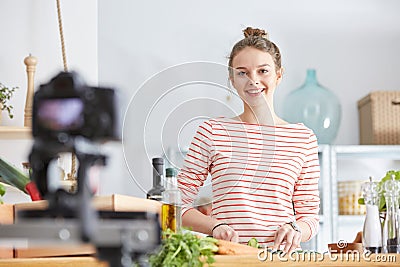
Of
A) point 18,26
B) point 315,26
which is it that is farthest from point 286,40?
point 18,26

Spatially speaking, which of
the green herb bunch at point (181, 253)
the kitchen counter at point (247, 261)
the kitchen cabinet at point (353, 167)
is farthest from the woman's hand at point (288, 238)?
the kitchen cabinet at point (353, 167)

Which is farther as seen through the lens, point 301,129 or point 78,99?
point 301,129

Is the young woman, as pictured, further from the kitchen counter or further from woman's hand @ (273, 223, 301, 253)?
the kitchen counter

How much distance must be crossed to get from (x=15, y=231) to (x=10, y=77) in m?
2.78

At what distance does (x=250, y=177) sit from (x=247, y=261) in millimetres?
547

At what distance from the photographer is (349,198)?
3.63 meters

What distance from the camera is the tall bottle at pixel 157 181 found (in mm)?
1429

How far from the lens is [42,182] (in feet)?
1.57

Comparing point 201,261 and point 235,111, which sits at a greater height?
point 235,111

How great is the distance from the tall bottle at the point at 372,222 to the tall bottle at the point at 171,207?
51 centimetres

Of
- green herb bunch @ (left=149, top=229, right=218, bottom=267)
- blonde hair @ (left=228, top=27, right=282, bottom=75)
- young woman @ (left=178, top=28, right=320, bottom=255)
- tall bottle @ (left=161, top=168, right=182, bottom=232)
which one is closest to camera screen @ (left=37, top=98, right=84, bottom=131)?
green herb bunch @ (left=149, top=229, right=218, bottom=267)

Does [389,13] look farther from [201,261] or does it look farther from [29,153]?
[29,153]

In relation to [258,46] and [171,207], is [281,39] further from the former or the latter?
[171,207]

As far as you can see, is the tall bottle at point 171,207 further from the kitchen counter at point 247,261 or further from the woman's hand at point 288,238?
the woman's hand at point 288,238
